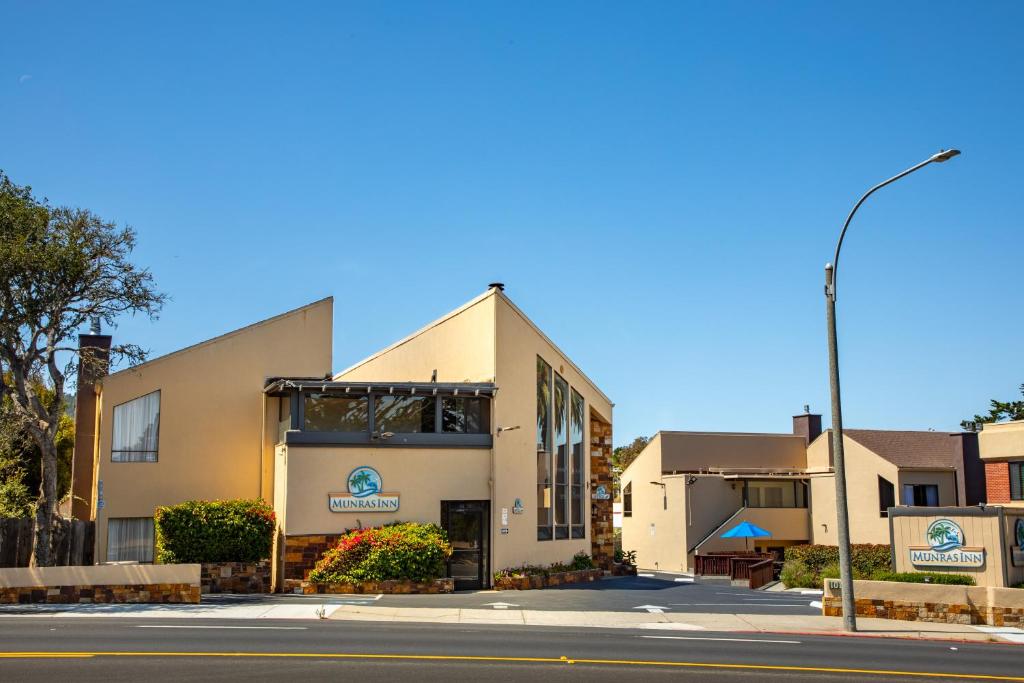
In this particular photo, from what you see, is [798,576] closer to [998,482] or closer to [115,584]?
[998,482]

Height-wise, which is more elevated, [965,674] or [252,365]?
[252,365]

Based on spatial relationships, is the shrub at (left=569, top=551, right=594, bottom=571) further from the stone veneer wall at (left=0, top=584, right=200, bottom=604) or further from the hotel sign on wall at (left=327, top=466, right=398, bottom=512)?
the stone veneer wall at (left=0, top=584, right=200, bottom=604)

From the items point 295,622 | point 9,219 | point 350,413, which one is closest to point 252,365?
point 350,413

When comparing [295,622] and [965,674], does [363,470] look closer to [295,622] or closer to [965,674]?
[295,622]

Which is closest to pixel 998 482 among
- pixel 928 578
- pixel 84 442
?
pixel 928 578

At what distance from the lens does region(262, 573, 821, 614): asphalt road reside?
24.4 metres

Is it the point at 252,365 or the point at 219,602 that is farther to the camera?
the point at 252,365

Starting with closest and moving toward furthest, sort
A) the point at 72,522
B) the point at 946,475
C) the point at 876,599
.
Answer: the point at 876,599, the point at 72,522, the point at 946,475

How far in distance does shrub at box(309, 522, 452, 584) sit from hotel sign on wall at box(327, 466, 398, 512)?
991mm

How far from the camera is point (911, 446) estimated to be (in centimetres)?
4591

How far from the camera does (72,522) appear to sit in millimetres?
27500

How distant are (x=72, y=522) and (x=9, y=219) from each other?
28.4ft

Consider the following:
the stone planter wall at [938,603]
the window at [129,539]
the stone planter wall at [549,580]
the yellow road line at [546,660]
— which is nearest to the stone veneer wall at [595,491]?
the stone planter wall at [549,580]

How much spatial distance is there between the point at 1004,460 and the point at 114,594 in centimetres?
3097
